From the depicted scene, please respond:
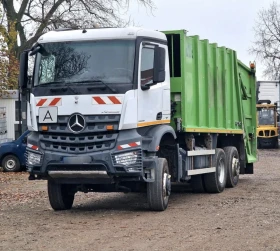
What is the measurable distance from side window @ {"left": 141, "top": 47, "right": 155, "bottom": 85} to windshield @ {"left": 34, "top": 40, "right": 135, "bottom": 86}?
0.80ft

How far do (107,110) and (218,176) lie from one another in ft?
16.9

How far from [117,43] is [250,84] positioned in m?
7.82

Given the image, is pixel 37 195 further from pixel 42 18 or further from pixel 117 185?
pixel 42 18

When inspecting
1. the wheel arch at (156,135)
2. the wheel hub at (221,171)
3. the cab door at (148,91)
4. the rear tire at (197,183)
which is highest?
the cab door at (148,91)

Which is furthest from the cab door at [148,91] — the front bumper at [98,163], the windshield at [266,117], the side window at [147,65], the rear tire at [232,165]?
the windshield at [266,117]

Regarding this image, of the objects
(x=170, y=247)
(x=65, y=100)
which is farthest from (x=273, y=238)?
(x=65, y=100)

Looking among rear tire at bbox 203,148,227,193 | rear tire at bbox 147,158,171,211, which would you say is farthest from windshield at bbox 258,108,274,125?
rear tire at bbox 147,158,171,211

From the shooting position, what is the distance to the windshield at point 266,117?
40031 mm

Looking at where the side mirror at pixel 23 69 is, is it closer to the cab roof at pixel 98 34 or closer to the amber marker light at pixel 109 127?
the cab roof at pixel 98 34

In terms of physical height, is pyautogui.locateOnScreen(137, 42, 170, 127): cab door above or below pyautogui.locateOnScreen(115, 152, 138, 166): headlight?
above

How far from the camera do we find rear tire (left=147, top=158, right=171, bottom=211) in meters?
12.5

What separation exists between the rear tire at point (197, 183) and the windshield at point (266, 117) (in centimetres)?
2426

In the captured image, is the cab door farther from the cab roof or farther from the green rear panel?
the green rear panel

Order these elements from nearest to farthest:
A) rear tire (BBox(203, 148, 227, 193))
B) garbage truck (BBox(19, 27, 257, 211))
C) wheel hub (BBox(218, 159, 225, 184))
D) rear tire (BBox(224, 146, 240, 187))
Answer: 1. garbage truck (BBox(19, 27, 257, 211))
2. rear tire (BBox(203, 148, 227, 193))
3. wheel hub (BBox(218, 159, 225, 184))
4. rear tire (BBox(224, 146, 240, 187))
